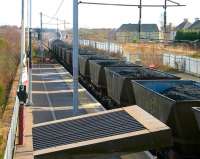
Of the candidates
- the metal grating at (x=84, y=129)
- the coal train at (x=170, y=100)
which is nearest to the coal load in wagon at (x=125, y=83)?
the coal train at (x=170, y=100)

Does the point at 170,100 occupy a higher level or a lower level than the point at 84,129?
higher

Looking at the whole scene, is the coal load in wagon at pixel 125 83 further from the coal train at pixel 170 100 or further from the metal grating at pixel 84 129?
the metal grating at pixel 84 129

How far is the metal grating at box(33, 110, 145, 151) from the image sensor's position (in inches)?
359

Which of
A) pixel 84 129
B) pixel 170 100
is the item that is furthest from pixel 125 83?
pixel 84 129

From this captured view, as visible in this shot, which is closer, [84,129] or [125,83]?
[84,129]

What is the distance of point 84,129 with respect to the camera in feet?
31.8

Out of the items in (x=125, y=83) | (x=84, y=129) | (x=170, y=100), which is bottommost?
(x=84, y=129)

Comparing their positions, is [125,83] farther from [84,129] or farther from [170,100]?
[84,129]

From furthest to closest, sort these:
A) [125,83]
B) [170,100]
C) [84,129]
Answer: [125,83], [170,100], [84,129]

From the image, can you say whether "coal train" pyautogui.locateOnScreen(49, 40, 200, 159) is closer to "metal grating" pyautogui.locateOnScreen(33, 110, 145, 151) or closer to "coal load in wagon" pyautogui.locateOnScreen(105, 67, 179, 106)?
"coal load in wagon" pyautogui.locateOnScreen(105, 67, 179, 106)

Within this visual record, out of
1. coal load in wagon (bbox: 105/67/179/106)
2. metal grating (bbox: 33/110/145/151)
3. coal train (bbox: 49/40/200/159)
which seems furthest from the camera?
coal load in wagon (bbox: 105/67/179/106)

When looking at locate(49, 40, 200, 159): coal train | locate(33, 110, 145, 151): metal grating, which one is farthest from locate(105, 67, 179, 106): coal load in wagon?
locate(33, 110, 145, 151): metal grating

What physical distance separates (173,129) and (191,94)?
232 centimetres

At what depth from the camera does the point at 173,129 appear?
10961mm
